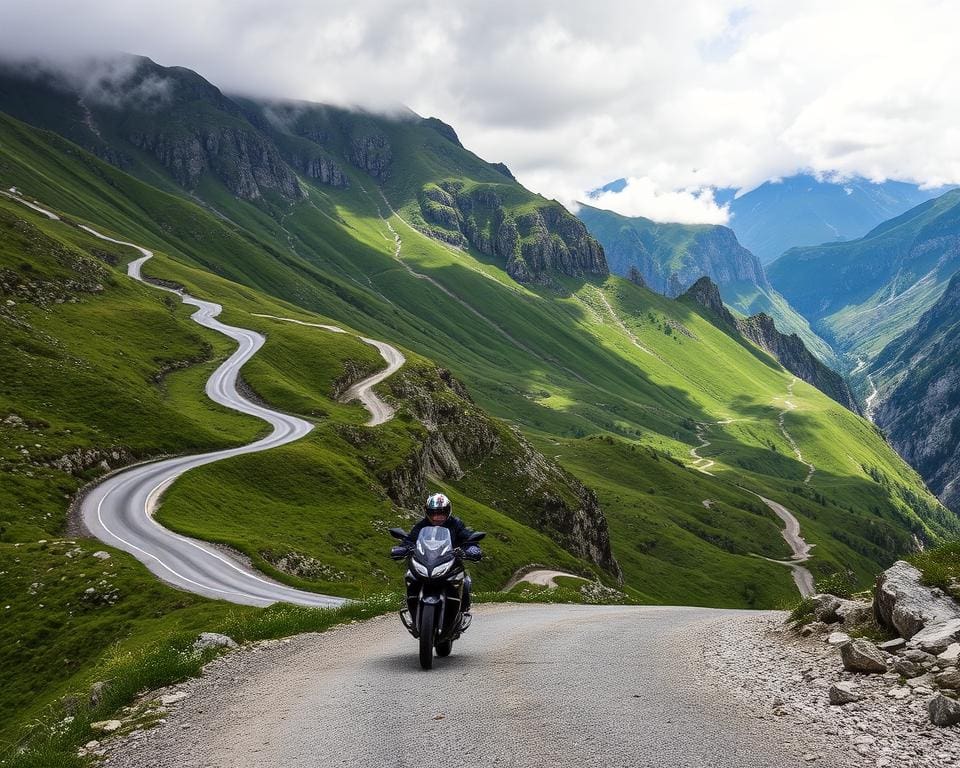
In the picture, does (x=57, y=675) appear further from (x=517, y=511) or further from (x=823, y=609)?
(x=517, y=511)

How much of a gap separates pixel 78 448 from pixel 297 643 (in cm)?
4965

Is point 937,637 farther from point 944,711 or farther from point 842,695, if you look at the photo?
point 944,711

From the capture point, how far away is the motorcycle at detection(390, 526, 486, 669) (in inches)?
574

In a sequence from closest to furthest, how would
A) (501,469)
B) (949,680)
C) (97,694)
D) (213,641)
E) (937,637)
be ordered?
1. (949,680)
2. (937,637)
3. (97,694)
4. (213,641)
5. (501,469)

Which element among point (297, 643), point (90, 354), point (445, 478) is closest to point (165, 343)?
point (90, 354)

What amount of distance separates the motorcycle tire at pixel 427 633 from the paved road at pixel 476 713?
1.08ft

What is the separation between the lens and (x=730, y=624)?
67.3ft

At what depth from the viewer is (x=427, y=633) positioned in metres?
14.5

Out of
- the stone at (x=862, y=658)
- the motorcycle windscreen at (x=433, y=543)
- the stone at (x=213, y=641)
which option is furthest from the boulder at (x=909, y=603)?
the stone at (x=213, y=641)

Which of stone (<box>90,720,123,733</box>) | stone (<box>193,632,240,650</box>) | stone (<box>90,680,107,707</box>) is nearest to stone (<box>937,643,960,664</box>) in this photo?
stone (<box>90,720,123,733</box>)

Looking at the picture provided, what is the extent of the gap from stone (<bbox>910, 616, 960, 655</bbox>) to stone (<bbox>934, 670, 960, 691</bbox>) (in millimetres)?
884

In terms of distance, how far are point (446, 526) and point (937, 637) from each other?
1011 centimetres

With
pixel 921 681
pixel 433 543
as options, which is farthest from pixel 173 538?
pixel 921 681

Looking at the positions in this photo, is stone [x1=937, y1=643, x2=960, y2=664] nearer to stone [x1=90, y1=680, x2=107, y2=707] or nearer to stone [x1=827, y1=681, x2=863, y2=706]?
stone [x1=827, y1=681, x2=863, y2=706]
